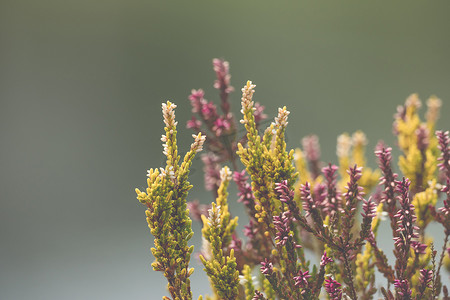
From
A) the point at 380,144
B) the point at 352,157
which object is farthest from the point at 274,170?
the point at 352,157

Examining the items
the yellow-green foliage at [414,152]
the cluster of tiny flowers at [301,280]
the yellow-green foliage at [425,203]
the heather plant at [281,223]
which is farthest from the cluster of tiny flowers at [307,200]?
the yellow-green foliage at [414,152]

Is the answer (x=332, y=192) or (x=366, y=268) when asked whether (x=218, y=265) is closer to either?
(x=332, y=192)

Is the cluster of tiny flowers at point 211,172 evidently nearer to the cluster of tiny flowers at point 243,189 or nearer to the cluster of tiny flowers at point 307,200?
the cluster of tiny flowers at point 243,189

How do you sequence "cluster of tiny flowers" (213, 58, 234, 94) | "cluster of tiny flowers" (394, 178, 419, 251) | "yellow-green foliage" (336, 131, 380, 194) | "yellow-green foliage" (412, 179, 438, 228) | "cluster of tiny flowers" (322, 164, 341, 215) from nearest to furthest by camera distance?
1. "cluster of tiny flowers" (394, 178, 419, 251)
2. "cluster of tiny flowers" (322, 164, 341, 215)
3. "yellow-green foliage" (412, 179, 438, 228)
4. "cluster of tiny flowers" (213, 58, 234, 94)
5. "yellow-green foliage" (336, 131, 380, 194)

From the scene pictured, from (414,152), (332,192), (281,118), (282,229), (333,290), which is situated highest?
(414,152)

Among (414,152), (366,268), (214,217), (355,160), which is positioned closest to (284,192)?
(214,217)

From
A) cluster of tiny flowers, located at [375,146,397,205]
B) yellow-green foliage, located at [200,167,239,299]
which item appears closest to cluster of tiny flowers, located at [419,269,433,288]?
cluster of tiny flowers, located at [375,146,397,205]

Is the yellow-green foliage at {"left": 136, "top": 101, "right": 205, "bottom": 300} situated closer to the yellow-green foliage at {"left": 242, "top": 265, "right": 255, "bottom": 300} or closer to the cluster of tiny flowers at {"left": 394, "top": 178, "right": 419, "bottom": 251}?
the yellow-green foliage at {"left": 242, "top": 265, "right": 255, "bottom": 300}

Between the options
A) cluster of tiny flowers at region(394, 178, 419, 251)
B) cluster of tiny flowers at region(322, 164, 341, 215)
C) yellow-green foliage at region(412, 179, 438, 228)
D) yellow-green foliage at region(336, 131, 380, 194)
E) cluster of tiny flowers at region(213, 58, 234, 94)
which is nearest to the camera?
cluster of tiny flowers at region(394, 178, 419, 251)

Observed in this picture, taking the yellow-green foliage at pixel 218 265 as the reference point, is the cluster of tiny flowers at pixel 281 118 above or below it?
above

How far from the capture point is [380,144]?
4.71ft

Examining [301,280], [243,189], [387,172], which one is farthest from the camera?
[243,189]

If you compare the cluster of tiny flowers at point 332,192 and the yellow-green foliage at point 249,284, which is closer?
the yellow-green foliage at point 249,284

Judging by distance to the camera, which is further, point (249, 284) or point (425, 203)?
point (425, 203)
